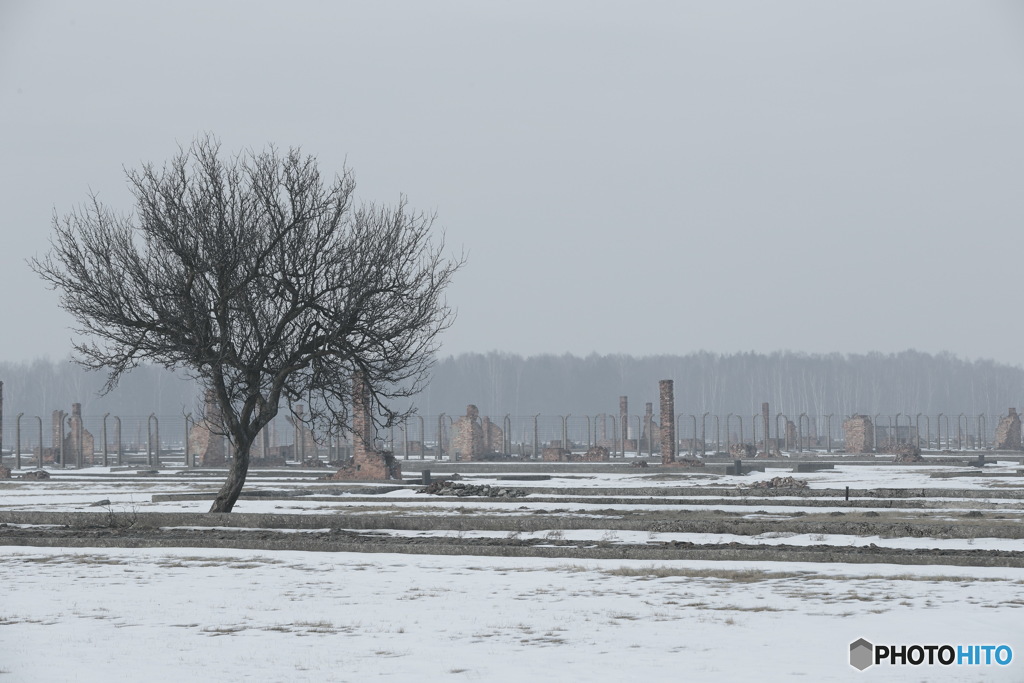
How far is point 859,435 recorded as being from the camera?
221ft

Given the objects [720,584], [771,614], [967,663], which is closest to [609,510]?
[720,584]

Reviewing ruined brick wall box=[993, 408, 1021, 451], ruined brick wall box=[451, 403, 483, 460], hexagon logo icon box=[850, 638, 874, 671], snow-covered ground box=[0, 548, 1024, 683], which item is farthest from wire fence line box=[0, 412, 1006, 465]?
hexagon logo icon box=[850, 638, 874, 671]

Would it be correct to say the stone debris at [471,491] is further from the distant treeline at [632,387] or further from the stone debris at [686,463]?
the distant treeline at [632,387]

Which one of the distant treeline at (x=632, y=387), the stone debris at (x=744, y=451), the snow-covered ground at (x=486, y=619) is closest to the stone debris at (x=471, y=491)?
the snow-covered ground at (x=486, y=619)

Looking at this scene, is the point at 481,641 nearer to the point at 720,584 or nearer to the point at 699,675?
the point at 699,675

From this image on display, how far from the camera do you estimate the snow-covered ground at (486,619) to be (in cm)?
898

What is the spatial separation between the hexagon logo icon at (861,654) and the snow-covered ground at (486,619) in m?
0.10

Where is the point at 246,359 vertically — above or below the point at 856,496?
above

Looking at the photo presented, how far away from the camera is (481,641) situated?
1006 cm

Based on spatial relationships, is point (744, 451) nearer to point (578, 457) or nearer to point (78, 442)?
point (578, 457)

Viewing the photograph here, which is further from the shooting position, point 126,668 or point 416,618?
point 416,618

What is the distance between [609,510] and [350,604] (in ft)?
38.5

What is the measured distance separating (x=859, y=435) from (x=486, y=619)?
59.7 meters

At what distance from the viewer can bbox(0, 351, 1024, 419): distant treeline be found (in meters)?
153
